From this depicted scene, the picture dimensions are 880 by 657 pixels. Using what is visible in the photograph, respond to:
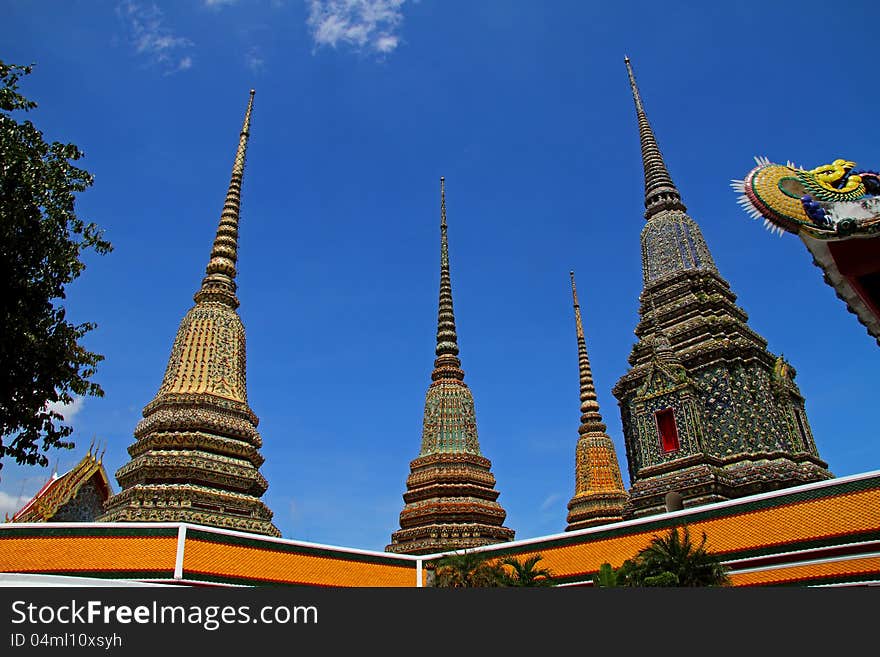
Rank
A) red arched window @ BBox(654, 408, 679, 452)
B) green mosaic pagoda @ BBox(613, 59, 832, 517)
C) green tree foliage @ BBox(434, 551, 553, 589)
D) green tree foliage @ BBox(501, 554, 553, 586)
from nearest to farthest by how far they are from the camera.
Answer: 1. green tree foliage @ BBox(501, 554, 553, 586)
2. green tree foliage @ BBox(434, 551, 553, 589)
3. green mosaic pagoda @ BBox(613, 59, 832, 517)
4. red arched window @ BBox(654, 408, 679, 452)

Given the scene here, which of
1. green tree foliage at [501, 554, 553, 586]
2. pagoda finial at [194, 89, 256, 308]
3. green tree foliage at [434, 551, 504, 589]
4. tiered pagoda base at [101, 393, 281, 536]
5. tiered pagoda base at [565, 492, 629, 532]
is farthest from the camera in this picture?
tiered pagoda base at [565, 492, 629, 532]

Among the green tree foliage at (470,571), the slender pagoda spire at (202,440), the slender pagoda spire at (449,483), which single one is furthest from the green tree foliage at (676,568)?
the slender pagoda spire at (202,440)

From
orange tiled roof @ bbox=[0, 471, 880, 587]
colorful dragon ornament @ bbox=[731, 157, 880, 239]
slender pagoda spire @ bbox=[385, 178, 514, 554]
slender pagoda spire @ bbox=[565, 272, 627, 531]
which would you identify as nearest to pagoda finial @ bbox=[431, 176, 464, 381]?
slender pagoda spire @ bbox=[385, 178, 514, 554]

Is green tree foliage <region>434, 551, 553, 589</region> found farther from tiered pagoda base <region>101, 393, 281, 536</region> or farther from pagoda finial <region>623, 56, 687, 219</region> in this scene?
pagoda finial <region>623, 56, 687, 219</region>

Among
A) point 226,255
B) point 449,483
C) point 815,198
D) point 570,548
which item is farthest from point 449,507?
point 815,198

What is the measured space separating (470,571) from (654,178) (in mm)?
14774

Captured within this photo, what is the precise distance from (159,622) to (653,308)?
16.7 m

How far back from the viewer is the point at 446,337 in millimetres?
23125

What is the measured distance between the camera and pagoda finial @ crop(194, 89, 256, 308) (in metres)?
19.2

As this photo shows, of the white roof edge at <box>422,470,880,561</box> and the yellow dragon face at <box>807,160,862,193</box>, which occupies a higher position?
the yellow dragon face at <box>807,160,862,193</box>

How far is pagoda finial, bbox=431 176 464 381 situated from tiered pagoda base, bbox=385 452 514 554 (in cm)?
331

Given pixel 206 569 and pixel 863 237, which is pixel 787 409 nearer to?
pixel 863 237

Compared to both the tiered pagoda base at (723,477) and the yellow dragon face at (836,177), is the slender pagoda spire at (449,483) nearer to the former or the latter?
the tiered pagoda base at (723,477)

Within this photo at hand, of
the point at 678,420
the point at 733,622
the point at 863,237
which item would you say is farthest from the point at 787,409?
the point at 733,622
